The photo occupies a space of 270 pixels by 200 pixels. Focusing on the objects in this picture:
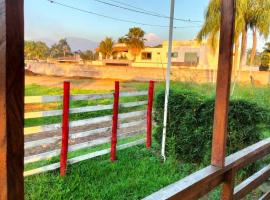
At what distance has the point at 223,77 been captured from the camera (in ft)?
4.46

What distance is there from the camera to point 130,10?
523 centimetres

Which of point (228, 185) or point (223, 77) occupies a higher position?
point (223, 77)

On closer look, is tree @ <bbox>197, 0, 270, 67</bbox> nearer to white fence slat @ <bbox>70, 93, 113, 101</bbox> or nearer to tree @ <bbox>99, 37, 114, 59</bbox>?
tree @ <bbox>99, 37, 114, 59</bbox>

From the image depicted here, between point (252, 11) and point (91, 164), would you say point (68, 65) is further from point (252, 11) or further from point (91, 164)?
point (91, 164)

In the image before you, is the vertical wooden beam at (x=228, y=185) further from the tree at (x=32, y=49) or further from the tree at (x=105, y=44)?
the tree at (x=105, y=44)

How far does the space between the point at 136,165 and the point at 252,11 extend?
821 cm

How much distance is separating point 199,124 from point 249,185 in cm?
157

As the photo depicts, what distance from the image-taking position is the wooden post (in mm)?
590

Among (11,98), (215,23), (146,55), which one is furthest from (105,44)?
(146,55)

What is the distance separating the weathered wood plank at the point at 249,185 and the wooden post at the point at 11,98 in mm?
1376

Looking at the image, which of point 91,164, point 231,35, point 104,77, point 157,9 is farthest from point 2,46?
point 104,77

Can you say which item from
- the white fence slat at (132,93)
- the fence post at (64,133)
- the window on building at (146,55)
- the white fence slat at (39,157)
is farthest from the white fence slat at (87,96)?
the window on building at (146,55)

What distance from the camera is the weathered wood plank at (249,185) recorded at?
1.73 metres

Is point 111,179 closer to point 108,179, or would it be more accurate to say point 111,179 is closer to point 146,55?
point 108,179
